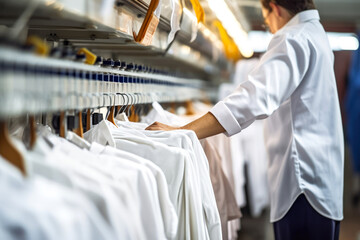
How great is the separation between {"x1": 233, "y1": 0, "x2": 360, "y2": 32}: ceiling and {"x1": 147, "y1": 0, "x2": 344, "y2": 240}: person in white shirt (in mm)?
6056

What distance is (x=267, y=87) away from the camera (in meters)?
2.23

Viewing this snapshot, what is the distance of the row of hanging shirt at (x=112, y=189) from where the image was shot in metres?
1.07

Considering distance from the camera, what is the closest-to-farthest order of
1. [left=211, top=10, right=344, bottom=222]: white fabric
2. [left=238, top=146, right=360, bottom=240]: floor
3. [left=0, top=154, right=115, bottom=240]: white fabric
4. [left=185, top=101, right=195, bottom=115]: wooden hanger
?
[left=0, top=154, right=115, bottom=240]: white fabric → [left=211, top=10, right=344, bottom=222]: white fabric → [left=185, top=101, right=195, bottom=115]: wooden hanger → [left=238, top=146, right=360, bottom=240]: floor

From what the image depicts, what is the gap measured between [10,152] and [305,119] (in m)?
1.59

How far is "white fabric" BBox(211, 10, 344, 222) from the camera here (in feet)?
7.65

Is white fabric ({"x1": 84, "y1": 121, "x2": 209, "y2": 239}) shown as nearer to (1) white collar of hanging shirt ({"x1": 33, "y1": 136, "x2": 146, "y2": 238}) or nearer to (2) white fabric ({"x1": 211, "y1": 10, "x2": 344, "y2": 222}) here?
(1) white collar of hanging shirt ({"x1": 33, "y1": 136, "x2": 146, "y2": 238})

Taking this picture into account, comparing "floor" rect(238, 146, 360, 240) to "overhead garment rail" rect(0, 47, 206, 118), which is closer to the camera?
"overhead garment rail" rect(0, 47, 206, 118)

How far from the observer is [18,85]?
119cm

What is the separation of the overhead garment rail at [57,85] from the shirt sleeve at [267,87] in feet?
1.42

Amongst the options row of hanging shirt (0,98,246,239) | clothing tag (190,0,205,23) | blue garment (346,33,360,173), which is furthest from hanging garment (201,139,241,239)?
blue garment (346,33,360,173)

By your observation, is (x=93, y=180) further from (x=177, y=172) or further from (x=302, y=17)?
(x=302, y=17)

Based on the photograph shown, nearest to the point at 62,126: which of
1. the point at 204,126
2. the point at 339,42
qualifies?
the point at 204,126

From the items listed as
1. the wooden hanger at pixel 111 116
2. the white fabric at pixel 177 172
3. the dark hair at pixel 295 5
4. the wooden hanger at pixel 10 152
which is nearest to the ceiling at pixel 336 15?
the dark hair at pixel 295 5

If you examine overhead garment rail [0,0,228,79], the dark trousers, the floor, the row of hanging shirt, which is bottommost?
the floor
